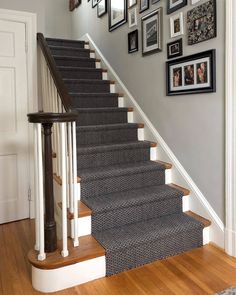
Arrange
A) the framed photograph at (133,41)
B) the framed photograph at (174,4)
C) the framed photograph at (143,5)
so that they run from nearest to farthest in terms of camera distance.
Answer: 1. the framed photograph at (174,4)
2. the framed photograph at (143,5)
3. the framed photograph at (133,41)

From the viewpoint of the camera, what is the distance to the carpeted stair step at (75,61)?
3.99 metres

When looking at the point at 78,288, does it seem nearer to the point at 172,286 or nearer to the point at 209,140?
the point at 172,286

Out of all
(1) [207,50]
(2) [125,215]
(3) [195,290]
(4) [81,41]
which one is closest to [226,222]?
(3) [195,290]

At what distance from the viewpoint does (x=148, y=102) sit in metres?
3.07

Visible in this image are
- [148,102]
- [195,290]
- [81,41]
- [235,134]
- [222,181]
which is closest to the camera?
[195,290]

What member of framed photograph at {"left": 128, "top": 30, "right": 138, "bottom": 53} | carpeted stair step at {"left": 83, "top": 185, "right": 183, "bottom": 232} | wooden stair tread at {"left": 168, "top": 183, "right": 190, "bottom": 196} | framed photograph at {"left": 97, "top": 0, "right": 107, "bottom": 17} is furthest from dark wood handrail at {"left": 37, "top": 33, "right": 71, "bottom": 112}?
framed photograph at {"left": 97, "top": 0, "right": 107, "bottom": 17}

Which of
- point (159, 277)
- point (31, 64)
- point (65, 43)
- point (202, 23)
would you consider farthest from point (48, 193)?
point (65, 43)

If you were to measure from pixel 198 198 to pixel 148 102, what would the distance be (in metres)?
1.18

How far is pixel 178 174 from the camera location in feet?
8.63

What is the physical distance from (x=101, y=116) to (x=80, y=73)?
1019 mm

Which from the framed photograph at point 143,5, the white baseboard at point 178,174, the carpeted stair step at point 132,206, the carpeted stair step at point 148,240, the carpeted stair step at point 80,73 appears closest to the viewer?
A: the carpeted stair step at point 148,240

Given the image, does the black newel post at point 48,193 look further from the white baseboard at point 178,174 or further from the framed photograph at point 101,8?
the framed photograph at point 101,8

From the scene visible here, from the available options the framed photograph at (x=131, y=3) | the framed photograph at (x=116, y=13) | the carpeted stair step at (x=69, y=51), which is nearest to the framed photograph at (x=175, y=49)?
the framed photograph at (x=131, y=3)

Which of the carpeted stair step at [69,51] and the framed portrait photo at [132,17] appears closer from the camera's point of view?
the framed portrait photo at [132,17]
